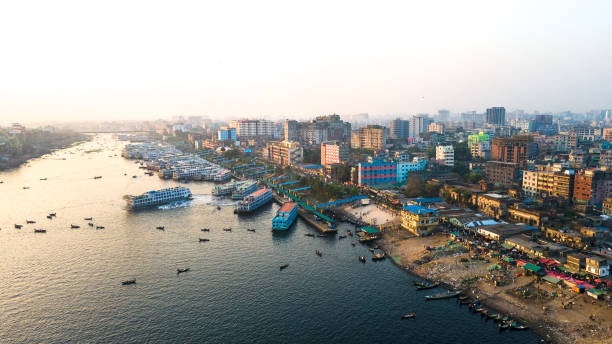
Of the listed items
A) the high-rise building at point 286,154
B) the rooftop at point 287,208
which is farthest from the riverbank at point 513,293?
the high-rise building at point 286,154

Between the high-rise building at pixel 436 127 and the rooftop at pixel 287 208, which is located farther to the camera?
the high-rise building at pixel 436 127

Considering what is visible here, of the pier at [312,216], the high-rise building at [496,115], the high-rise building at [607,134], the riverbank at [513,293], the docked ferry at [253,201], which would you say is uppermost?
the high-rise building at [496,115]

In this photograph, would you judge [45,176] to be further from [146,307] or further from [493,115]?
[493,115]

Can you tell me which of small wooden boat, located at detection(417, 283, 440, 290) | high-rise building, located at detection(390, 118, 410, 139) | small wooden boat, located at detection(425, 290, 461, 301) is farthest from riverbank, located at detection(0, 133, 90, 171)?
high-rise building, located at detection(390, 118, 410, 139)

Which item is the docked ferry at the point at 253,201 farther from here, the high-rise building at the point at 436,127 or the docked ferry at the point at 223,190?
the high-rise building at the point at 436,127

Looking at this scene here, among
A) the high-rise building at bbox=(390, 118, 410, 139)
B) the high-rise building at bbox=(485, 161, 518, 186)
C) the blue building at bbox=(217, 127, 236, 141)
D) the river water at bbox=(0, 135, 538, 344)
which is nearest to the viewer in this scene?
the river water at bbox=(0, 135, 538, 344)

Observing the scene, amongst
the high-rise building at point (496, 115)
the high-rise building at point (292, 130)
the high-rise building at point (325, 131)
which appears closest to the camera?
the high-rise building at point (325, 131)

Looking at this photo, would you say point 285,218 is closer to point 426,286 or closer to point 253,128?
point 426,286

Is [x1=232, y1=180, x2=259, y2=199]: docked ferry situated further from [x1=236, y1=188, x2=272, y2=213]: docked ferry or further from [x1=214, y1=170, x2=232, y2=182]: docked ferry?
[x1=214, y1=170, x2=232, y2=182]: docked ferry
